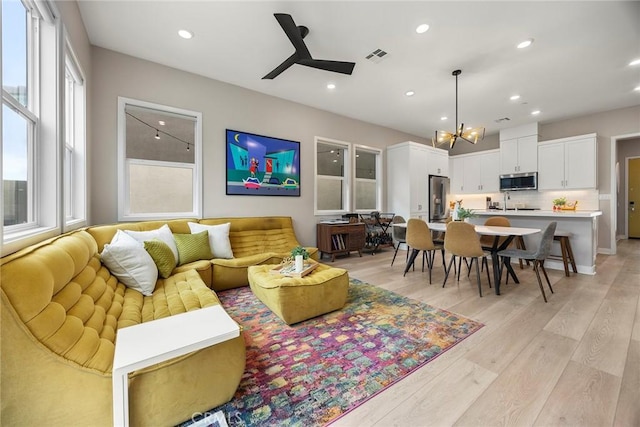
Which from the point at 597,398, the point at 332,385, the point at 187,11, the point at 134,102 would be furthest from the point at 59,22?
the point at 597,398

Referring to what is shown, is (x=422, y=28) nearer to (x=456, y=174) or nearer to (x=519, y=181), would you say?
(x=519, y=181)

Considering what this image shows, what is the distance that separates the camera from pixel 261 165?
13.9ft

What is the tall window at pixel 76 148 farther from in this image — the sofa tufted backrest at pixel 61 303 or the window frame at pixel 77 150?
the sofa tufted backrest at pixel 61 303

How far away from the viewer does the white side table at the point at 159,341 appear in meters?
0.88

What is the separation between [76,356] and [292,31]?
8.93ft

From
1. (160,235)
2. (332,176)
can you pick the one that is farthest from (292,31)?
(332,176)

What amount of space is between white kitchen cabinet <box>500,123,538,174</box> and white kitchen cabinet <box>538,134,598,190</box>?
0.15 meters

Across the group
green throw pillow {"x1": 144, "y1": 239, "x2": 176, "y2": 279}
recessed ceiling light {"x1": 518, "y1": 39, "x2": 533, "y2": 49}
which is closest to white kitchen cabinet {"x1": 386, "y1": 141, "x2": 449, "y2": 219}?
recessed ceiling light {"x1": 518, "y1": 39, "x2": 533, "y2": 49}

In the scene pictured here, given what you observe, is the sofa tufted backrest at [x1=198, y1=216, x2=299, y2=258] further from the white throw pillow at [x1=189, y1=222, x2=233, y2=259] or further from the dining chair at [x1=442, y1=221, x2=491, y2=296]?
→ the dining chair at [x1=442, y1=221, x2=491, y2=296]

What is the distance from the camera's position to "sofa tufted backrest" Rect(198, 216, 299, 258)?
3.70 meters

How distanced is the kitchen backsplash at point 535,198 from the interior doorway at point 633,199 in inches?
114

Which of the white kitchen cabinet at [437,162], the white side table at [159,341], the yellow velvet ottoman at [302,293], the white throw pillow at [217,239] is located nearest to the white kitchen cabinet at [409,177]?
the white kitchen cabinet at [437,162]

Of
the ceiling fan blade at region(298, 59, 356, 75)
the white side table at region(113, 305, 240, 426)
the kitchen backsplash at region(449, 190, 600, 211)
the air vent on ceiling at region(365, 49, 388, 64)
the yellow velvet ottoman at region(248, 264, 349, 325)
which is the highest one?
the air vent on ceiling at region(365, 49, 388, 64)

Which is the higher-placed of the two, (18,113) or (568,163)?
(568,163)
